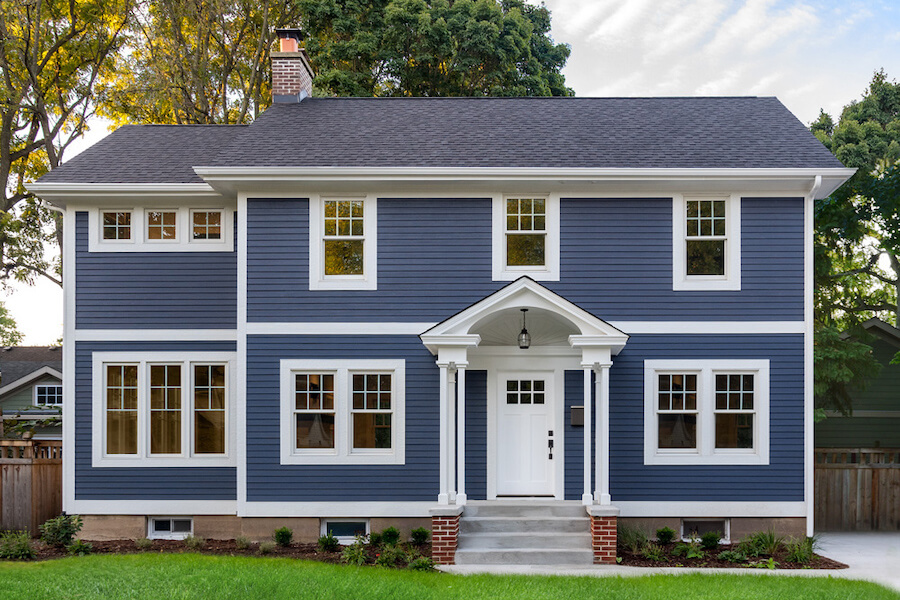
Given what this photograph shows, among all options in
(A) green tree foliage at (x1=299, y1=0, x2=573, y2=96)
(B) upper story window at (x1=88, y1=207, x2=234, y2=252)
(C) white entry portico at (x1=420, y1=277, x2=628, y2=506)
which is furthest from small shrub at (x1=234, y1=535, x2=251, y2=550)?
(A) green tree foliage at (x1=299, y1=0, x2=573, y2=96)

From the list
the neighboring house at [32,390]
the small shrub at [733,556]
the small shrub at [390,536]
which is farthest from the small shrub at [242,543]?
the neighboring house at [32,390]

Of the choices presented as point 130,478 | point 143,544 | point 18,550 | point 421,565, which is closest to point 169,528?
point 143,544

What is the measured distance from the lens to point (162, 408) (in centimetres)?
1221

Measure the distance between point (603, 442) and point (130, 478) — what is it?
752 centimetres

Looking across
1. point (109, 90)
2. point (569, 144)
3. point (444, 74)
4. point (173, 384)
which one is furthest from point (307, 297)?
point (109, 90)

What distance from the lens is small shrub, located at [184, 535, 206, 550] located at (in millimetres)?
11375

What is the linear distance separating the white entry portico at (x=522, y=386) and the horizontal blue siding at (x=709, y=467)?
0.41m

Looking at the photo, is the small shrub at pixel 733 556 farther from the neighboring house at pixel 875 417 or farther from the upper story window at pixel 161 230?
the neighboring house at pixel 875 417

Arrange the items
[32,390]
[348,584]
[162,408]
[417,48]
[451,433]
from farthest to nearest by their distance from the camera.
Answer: [32,390] → [417,48] → [162,408] → [451,433] → [348,584]

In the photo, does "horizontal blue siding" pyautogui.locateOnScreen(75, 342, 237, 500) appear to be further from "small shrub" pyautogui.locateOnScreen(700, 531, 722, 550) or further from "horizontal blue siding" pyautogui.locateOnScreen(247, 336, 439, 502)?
"small shrub" pyautogui.locateOnScreen(700, 531, 722, 550)

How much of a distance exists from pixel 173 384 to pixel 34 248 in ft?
47.7

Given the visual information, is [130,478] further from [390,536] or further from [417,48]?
[417,48]

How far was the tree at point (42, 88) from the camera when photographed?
70.3 feet

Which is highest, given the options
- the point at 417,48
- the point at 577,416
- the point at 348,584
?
the point at 417,48
